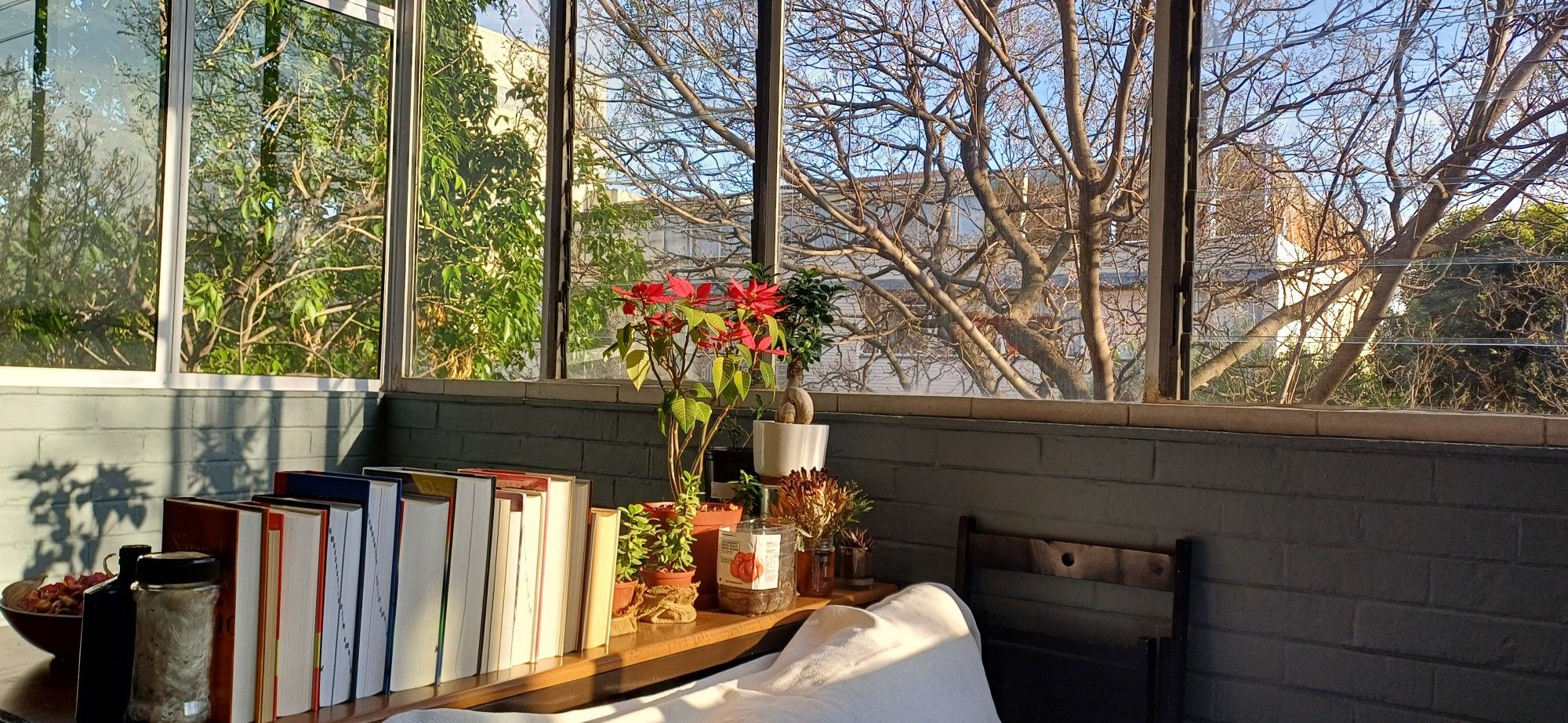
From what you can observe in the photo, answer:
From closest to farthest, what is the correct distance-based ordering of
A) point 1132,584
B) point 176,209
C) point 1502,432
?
point 1502,432, point 1132,584, point 176,209

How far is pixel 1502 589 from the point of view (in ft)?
6.68

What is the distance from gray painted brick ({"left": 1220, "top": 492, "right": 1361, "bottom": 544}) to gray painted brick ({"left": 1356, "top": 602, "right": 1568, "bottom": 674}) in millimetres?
143

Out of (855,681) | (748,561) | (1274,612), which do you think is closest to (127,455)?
(748,561)

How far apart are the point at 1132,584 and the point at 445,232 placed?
8.24 feet

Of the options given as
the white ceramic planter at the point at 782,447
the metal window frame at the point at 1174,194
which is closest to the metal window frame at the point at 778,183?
the metal window frame at the point at 1174,194

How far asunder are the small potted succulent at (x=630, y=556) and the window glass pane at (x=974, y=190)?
3.00 ft

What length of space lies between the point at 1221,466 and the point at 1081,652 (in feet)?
1.55

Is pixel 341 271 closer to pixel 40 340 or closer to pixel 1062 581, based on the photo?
pixel 40 340

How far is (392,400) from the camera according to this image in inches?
154

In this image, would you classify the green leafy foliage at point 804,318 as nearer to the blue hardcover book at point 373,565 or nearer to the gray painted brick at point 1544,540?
the blue hardcover book at point 373,565

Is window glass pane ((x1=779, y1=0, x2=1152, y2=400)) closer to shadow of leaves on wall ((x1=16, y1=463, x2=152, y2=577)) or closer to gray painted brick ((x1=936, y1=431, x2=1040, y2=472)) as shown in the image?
gray painted brick ((x1=936, y1=431, x2=1040, y2=472))

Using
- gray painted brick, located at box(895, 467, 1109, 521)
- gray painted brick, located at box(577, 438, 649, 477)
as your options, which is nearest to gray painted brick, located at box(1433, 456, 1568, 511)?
gray painted brick, located at box(895, 467, 1109, 521)

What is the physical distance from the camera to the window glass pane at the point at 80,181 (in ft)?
10.2

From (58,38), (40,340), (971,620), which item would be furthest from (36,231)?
(971,620)
